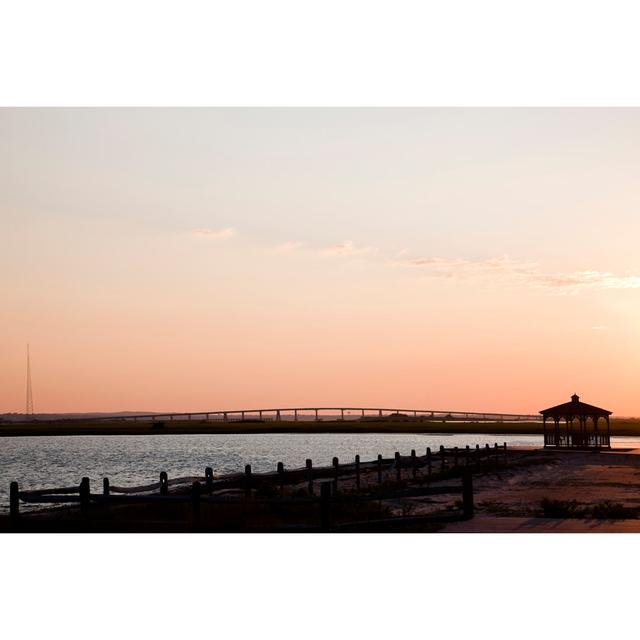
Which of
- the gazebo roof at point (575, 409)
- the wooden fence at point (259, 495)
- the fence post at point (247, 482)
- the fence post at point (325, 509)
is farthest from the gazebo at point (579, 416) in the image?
the fence post at point (325, 509)

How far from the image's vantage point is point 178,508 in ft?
85.0

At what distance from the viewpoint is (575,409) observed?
64875 mm

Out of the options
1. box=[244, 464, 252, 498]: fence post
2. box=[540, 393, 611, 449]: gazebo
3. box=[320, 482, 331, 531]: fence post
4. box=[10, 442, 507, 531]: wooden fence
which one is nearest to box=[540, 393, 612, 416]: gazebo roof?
box=[540, 393, 611, 449]: gazebo

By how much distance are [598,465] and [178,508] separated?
96.6 feet

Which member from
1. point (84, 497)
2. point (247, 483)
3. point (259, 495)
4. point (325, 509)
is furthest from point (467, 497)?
point (259, 495)

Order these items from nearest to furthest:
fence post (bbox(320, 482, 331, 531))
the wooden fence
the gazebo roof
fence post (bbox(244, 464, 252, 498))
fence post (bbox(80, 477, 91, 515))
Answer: fence post (bbox(320, 482, 331, 531)) < the wooden fence < fence post (bbox(80, 477, 91, 515)) < fence post (bbox(244, 464, 252, 498)) < the gazebo roof

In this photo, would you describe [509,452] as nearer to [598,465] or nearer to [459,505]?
[598,465]

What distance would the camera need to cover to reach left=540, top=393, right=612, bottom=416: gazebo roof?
6425cm

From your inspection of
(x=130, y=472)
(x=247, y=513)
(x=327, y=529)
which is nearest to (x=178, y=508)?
(x=247, y=513)

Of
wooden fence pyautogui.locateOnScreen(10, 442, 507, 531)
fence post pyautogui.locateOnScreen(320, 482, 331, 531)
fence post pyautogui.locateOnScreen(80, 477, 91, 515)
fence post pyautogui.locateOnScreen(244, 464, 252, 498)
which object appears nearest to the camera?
fence post pyautogui.locateOnScreen(320, 482, 331, 531)

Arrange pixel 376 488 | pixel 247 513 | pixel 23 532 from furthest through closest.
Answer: pixel 376 488 → pixel 247 513 → pixel 23 532

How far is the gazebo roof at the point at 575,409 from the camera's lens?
6425 centimetres

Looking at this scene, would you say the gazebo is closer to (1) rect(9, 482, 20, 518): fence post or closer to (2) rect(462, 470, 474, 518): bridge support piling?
(2) rect(462, 470, 474, 518): bridge support piling

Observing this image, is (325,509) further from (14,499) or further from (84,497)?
(14,499)
